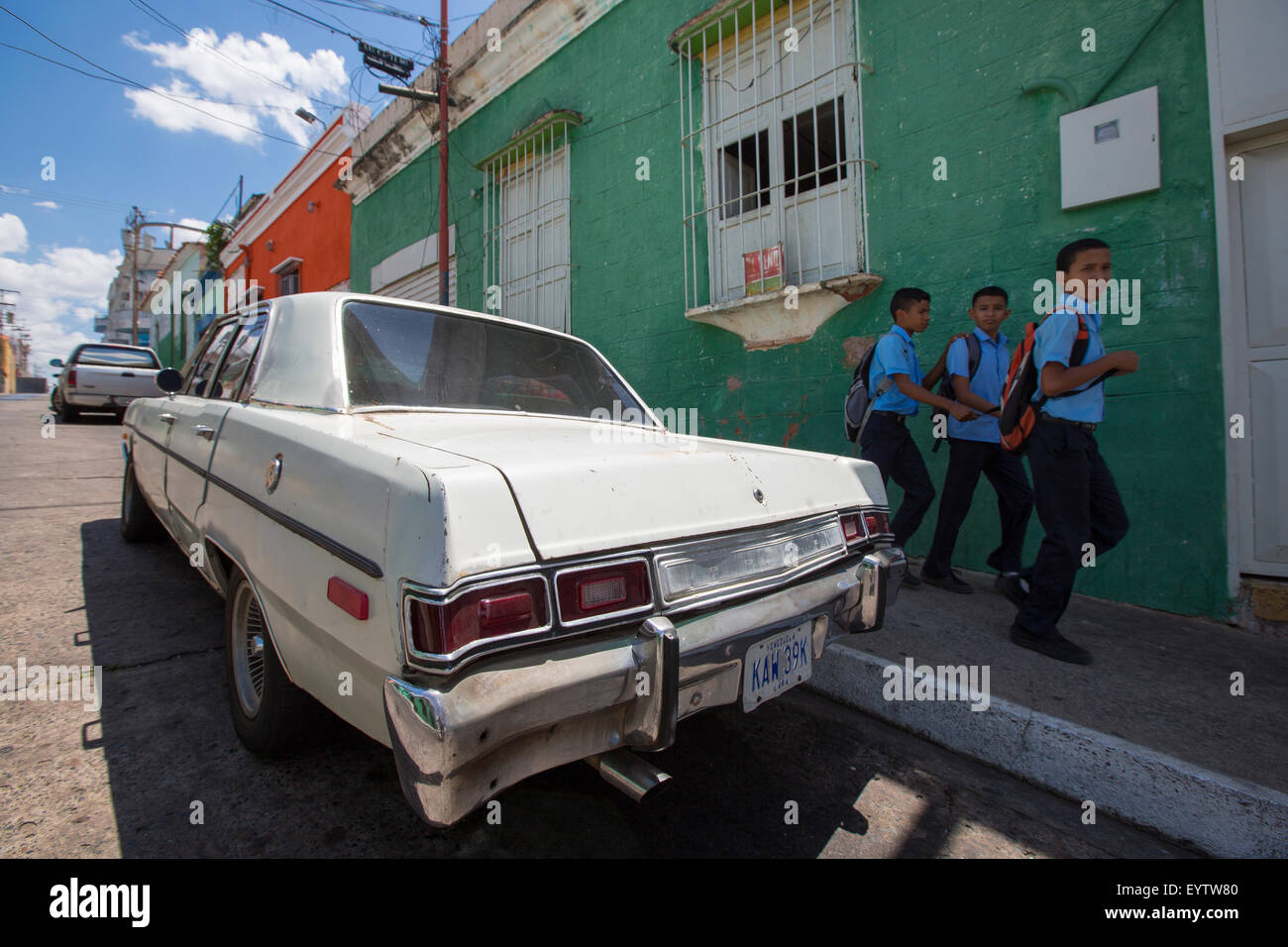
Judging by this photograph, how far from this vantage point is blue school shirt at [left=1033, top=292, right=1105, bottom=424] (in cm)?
252

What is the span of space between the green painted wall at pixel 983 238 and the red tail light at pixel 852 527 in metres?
2.37

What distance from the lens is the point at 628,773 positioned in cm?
142

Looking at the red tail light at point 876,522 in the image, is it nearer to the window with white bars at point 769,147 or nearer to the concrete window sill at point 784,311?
the concrete window sill at point 784,311

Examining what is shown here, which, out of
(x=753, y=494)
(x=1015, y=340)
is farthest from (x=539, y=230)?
(x=753, y=494)

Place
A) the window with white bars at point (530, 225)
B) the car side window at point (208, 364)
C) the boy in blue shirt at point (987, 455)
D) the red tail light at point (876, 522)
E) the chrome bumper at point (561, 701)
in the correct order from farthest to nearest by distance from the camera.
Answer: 1. the window with white bars at point (530, 225)
2. the boy in blue shirt at point (987, 455)
3. the car side window at point (208, 364)
4. the red tail light at point (876, 522)
5. the chrome bumper at point (561, 701)

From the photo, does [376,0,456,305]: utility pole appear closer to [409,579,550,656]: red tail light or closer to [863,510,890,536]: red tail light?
[863,510,890,536]: red tail light

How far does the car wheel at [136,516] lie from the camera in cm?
415

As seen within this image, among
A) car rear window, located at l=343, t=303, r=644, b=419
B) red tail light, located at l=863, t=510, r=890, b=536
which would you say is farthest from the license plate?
car rear window, located at l=343, t=303, r=644, b=419

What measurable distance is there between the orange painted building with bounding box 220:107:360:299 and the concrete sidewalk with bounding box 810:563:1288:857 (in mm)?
12236

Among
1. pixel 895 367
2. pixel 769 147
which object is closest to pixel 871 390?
pixel 895 367

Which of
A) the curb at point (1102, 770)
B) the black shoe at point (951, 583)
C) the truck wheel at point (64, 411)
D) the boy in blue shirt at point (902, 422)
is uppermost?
the truck wheel at point (64, 411)

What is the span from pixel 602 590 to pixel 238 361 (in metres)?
2.25

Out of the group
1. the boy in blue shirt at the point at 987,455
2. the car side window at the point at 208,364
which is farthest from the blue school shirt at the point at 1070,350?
the car side window at the point at 208,364
